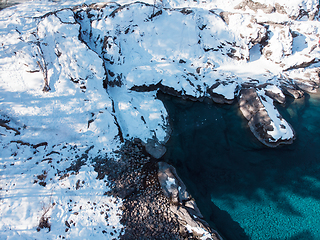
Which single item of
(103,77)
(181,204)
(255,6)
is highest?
(255,6)

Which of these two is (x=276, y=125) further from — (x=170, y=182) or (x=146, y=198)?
(x=146, y=198)

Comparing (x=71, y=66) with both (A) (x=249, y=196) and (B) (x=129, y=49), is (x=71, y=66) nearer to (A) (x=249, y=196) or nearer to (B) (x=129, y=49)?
(B) (x=129, y=49)

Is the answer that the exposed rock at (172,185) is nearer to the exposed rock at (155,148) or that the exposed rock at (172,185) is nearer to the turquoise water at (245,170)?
the turquoise water at (245,170)

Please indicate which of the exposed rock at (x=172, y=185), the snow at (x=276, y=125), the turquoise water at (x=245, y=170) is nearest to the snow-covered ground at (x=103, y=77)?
the snow at (x=276, y=125)

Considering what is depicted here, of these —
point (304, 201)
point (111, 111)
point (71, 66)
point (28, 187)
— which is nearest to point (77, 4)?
point (71, 66)

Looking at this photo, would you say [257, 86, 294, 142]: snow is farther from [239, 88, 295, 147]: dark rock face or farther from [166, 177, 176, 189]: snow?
[166, 177, 176, 189]: snow

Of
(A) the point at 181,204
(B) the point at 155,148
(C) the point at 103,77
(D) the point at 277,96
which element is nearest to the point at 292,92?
(D) the point at 277,96

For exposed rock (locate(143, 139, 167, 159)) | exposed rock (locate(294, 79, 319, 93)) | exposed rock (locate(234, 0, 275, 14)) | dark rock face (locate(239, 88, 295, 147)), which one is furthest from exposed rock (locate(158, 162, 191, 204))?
exposed rock (locate(234, 0, 275, 14))
